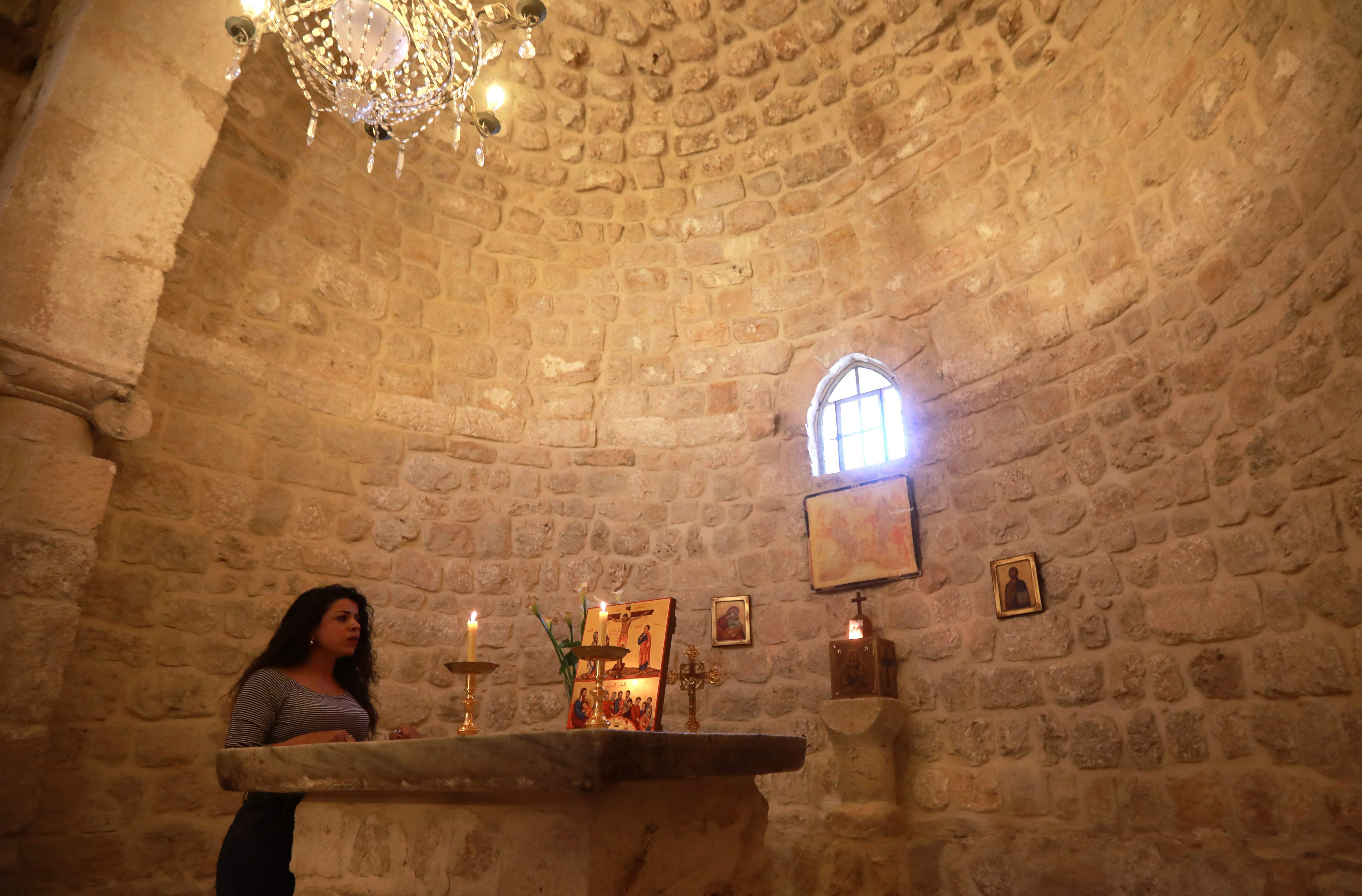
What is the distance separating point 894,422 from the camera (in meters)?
5.42

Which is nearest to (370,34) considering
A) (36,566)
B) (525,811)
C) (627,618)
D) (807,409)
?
(36,566)

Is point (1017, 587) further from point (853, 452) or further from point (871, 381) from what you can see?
point (871, 381)

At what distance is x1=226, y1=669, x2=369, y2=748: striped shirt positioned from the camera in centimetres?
271

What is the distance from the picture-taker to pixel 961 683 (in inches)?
181

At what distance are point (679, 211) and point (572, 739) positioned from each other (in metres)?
5.37

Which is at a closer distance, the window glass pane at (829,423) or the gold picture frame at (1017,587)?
the gold picture frame at (1017,587)

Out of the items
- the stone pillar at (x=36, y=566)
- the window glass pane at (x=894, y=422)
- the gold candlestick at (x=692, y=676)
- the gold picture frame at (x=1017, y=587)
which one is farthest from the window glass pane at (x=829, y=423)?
the stone pillar at (x=36, y=566)

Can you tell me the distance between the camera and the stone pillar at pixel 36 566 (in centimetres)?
321

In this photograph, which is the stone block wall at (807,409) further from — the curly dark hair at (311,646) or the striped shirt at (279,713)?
the striped shirt at (279,713)

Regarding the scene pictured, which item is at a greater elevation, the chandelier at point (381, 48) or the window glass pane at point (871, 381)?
the chandelier at point (381, 48)

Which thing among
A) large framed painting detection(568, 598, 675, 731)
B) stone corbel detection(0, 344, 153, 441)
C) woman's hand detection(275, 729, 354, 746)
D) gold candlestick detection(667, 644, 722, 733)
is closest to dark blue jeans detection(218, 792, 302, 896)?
woman's hand detection(275, 729, 354, 746)

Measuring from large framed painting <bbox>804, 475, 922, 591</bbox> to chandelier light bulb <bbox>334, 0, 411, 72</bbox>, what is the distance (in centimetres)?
349

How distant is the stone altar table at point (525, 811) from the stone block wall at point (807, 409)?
89.5 inches

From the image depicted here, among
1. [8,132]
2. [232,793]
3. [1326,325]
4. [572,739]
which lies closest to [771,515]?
[1326,325]
